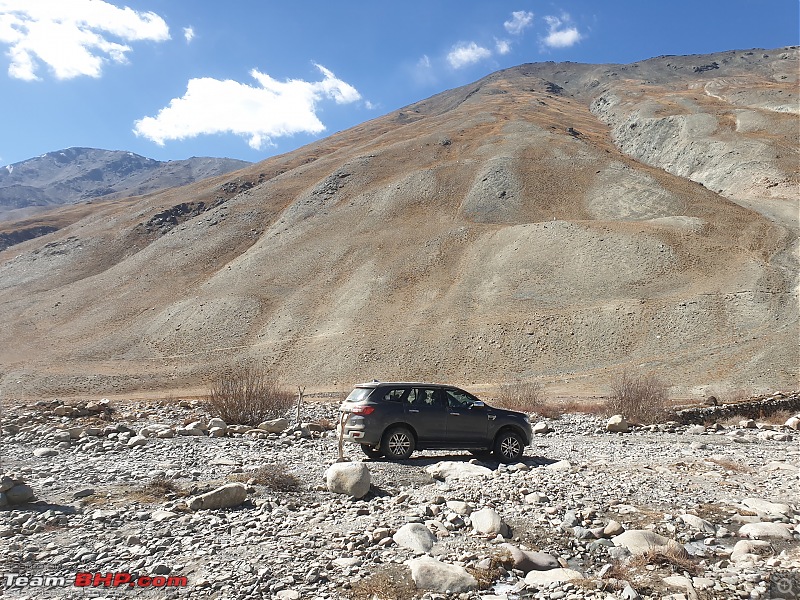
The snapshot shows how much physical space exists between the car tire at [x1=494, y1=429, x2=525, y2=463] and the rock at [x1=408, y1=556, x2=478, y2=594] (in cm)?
718

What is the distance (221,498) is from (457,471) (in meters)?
4.49

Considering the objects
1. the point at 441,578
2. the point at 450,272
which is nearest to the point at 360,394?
the point at 441,578

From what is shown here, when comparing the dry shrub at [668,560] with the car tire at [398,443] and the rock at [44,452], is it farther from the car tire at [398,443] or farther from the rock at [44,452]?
the rock at [44,452]

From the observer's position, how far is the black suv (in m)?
12.4

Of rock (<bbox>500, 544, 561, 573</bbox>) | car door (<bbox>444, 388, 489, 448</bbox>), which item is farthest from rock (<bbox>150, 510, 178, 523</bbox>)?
A: car door (<bbox>444, 388, 489, 448</bbox>)

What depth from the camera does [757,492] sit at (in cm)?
1003

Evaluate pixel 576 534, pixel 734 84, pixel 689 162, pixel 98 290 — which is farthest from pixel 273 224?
pixel 734 84

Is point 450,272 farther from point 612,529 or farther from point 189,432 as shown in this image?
point 612,529

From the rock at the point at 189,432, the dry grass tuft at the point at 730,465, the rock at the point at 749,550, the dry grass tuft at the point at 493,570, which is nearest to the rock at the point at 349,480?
the dry grass tuft at the point at 493,570

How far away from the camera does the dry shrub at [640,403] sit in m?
22.7

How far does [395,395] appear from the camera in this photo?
42.0 feet

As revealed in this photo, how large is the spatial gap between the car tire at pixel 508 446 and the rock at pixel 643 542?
19.1 ft

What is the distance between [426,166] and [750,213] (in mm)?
42488

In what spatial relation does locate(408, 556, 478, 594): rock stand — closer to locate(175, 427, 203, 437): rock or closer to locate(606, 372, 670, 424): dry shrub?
locate(175, 427, 203, 437): rock
